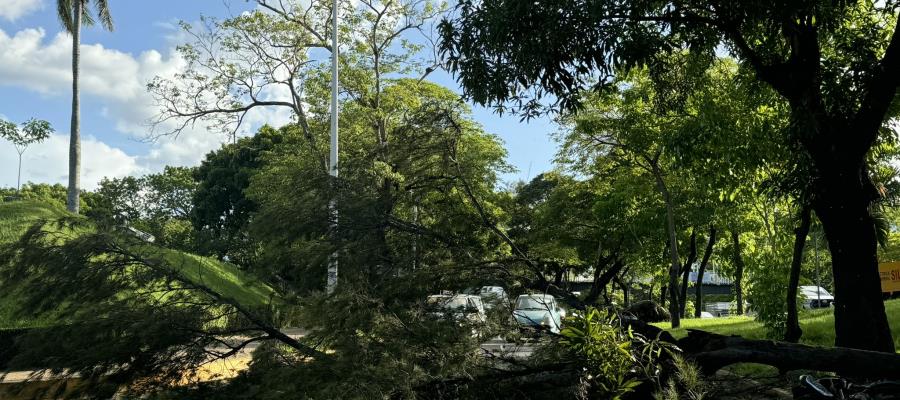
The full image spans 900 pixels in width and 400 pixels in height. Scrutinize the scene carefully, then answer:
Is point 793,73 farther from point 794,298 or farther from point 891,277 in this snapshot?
point 891,277

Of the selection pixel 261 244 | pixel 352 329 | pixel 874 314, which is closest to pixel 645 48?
pixel 874 314

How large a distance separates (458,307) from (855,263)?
3911 mm

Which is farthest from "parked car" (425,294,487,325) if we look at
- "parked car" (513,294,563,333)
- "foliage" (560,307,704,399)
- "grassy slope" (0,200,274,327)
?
"grassy slope" (0,200,274,327)

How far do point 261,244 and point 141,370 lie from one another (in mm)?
1606

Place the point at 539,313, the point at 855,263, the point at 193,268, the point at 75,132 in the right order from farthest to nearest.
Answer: the point at 75,132 → the point at 193,268 → the point at 855,263 → the point at 539,313

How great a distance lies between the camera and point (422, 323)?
5332mm

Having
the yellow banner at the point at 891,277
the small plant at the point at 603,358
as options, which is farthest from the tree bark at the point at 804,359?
the yellow banner at the point at 891,277

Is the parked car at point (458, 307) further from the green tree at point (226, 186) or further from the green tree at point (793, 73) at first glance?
the green tree at point (226, 186)

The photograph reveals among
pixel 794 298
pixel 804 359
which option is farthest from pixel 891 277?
pixel 804 359

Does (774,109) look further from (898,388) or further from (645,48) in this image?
(898,388)

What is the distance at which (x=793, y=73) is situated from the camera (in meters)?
7.04

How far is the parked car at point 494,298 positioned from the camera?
5555 mm

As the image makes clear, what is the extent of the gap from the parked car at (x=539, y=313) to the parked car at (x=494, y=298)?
11cm

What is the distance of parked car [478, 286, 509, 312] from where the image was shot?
219 inches
